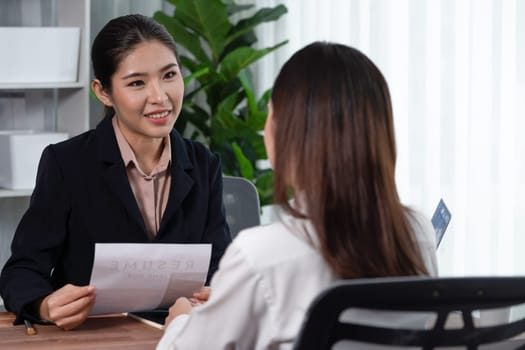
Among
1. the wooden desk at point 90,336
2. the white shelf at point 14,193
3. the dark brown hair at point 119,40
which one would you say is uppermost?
the dark brown hair at point 119,40

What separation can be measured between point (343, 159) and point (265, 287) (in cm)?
20

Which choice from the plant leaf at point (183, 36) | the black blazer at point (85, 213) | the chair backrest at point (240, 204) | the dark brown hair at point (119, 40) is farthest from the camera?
the plant leaf at point (183, 36)

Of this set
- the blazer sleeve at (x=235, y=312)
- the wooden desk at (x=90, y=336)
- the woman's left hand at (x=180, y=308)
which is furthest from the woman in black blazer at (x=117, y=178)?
the blazer sleeve at (x=235, y=312)

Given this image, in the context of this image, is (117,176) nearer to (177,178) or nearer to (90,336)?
(177,178)

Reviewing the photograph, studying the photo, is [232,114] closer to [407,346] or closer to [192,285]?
[192,285]

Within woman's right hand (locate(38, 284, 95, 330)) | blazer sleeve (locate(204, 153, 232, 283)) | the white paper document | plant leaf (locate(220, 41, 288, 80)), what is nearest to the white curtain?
plant leaf (locate(220, 41, 288, 80))

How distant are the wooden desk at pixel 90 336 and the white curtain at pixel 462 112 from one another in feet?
5.25

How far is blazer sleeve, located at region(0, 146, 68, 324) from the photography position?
6.99 ft

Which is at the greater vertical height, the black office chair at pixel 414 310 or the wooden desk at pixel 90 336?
the black office chair at pixel 414 310

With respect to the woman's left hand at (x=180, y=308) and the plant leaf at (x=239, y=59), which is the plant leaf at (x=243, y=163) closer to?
the plant leaf at (x=239, y=59)

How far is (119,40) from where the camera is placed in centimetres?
232

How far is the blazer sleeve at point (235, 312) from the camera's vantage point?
4.34ft

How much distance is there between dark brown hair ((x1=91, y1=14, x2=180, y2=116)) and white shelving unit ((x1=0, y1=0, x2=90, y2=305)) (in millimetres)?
1765

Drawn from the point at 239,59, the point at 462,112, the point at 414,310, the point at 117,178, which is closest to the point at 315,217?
the point at 414,310
